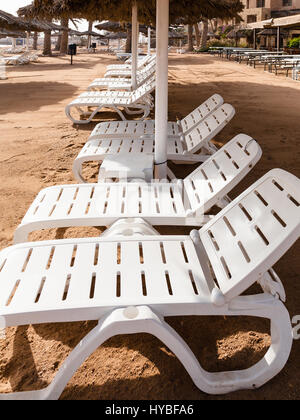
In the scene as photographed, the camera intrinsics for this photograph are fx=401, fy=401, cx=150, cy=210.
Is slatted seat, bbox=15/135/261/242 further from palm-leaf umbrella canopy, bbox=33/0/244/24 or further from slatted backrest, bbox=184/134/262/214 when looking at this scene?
palm-leaf umbrella canopy, bbox=33/0/244/24

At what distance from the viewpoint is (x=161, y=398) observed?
1.77 metres

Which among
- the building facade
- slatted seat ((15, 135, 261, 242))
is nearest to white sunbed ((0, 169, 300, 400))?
slatted seat ((15, 135, 261, 242))

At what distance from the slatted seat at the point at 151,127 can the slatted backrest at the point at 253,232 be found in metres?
2.50

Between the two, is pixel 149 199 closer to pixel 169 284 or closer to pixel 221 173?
pixel 221 173

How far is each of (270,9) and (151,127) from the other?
4535 centimetres

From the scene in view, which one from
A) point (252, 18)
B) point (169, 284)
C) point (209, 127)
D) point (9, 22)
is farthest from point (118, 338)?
point (252, 18)

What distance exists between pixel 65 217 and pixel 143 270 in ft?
2.63

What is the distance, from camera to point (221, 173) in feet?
9.53

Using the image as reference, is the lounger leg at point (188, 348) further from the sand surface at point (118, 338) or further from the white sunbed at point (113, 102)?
the white sunbed at point (113, 102)

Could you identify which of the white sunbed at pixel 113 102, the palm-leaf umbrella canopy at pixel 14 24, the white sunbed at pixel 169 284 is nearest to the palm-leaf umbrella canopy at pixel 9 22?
the palm-leaf umbrella canopy at pixel 14 24

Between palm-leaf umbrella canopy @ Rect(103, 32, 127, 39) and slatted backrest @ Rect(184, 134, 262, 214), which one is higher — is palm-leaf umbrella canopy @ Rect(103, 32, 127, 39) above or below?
above

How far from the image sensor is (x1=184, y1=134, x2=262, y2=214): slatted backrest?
2.67 meters

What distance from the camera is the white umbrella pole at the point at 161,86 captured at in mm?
3428
